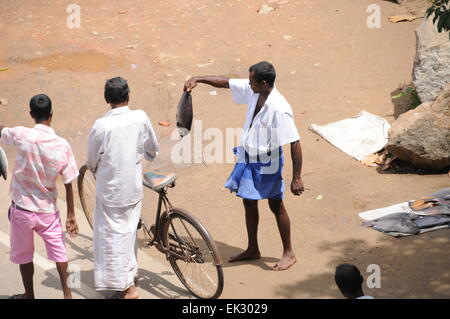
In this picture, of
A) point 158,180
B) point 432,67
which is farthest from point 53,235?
point 432,67

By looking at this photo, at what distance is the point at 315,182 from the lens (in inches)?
277

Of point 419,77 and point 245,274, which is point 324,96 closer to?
point 419,77

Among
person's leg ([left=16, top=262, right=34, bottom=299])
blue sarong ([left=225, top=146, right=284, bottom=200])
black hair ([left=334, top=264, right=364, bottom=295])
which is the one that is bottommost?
person's leg ([left=16, top=262, right=34, bottom=299])

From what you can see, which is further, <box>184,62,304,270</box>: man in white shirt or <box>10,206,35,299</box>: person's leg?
<box>184,62,304,270</box>: man in white shirt

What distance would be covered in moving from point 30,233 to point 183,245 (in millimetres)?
1178

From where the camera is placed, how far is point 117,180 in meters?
4.70

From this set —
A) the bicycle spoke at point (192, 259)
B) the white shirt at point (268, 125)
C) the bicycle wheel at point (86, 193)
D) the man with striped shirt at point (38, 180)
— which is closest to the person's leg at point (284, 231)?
the white shirt at point (268, 125)

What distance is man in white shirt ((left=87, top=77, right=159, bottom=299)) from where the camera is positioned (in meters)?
4.62

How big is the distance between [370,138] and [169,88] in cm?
295

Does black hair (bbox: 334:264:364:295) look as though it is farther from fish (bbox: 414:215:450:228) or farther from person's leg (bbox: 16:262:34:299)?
person's leg (bbox: 16:262:34:299)

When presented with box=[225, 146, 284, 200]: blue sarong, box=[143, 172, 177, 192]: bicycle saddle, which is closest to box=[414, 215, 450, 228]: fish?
box=[225, 146, 284, 200]: blue sarong

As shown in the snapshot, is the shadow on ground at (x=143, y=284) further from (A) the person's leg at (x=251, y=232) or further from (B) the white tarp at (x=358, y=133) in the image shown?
(B) the white tarp at (x=358, y=133)

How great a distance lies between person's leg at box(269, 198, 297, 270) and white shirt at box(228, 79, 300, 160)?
1.65 ft
